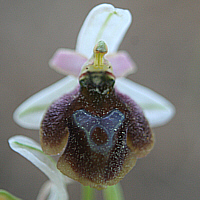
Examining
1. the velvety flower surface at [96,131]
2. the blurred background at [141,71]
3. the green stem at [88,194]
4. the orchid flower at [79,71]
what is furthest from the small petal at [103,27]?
the blurred background at [141,71]

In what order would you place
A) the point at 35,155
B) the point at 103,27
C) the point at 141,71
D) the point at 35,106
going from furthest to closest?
1. the point at 141,71
2. the point at 35,106
3. the point at 103,27
4. the point at 35,155

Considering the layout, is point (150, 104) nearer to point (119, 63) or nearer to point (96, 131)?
point (119, 63)

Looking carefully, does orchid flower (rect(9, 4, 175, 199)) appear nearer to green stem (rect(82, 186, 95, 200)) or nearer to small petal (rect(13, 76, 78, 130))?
small petal (rect(13, 76, 78, 130))

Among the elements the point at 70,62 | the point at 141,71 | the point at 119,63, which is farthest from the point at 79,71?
the point at 141,71

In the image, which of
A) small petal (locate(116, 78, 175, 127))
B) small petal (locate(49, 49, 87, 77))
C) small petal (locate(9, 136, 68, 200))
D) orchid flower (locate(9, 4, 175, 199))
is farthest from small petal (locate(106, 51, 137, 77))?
small petal (locate(9, 136, 68, 200))

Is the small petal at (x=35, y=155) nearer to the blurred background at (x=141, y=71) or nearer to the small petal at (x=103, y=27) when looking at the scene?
the small petal at (x=103, y=27)

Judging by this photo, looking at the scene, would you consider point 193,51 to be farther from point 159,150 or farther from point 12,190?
Result: point 12,190

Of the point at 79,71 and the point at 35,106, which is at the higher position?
the point at 79,71
